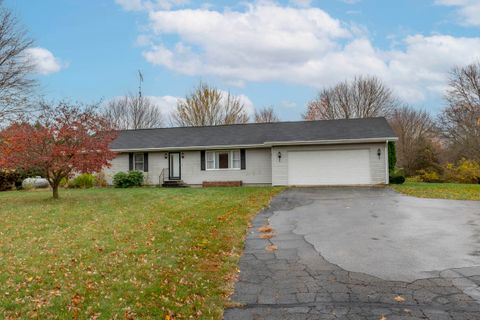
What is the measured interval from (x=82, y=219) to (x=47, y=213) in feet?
5.96

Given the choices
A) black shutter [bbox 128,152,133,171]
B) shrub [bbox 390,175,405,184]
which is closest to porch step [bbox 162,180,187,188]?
black shutter [bbox 128,152,133,171]

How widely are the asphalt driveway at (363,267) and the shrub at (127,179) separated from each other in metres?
12.6

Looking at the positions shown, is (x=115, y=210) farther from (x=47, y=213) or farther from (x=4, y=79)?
(x=4, y=79)

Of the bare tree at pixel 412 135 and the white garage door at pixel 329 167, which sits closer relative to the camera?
the white garage door at pixel 329 167

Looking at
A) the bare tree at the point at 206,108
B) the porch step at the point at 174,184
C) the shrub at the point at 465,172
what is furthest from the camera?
the bare tree at the point at 206,108

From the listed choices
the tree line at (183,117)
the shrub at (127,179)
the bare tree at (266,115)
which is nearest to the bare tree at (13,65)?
the tree line at (183,117)

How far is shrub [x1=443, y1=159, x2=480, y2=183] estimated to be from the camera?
78.5 feet

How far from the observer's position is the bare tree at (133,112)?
144ft

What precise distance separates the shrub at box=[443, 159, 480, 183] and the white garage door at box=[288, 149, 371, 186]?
9993 mm

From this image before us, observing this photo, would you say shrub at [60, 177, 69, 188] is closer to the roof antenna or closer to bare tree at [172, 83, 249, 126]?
bare tree at [172, 83, 249, 126]

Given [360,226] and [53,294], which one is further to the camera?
[360,226]

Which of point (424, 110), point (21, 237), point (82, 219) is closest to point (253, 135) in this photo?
point (82, 219)

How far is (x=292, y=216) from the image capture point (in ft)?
33.2

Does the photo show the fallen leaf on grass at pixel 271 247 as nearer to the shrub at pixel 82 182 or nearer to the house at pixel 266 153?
the house at pixel 266 153
